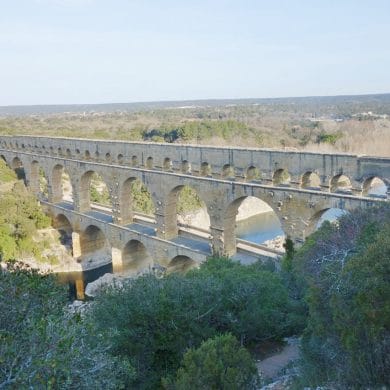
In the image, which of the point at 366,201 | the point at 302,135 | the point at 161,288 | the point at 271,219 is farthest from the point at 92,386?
the point at 302,135

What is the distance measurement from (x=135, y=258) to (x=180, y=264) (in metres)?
3.76

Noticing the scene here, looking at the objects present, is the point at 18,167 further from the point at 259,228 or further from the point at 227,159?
the point at 227,159

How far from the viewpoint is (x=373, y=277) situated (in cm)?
500

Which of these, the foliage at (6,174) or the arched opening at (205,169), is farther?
the foliage at (6,174)

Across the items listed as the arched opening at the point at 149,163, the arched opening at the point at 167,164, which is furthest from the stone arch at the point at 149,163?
the arched opening at the point at 167,164

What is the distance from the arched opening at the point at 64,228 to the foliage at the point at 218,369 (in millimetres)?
19610

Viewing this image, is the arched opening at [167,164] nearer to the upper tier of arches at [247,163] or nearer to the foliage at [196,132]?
the upper tier of arches at [247,163]

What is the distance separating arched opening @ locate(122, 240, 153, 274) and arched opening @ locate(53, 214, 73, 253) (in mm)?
5228

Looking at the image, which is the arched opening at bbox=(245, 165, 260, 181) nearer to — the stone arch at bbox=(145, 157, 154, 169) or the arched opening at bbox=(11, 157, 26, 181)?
the stone arch at bbox=(145, 157, 154, 169)

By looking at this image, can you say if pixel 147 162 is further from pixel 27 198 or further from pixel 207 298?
pixel 207 298

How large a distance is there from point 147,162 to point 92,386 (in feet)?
48.3

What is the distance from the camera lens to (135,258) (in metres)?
21.0

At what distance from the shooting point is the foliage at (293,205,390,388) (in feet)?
15.9

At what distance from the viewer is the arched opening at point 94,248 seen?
23.2 meters
